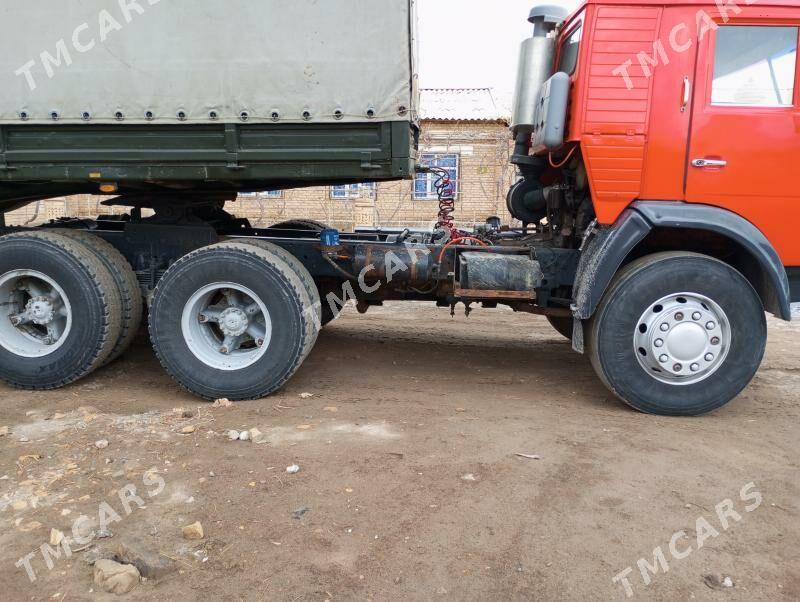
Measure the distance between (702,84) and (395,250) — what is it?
2.38 metres

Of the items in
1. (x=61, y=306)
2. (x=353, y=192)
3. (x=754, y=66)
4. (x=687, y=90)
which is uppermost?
(x=754, y=66)

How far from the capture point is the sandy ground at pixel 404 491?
8.08 ft

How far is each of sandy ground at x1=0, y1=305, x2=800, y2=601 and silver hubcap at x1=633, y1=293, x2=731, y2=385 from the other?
375 millimetres

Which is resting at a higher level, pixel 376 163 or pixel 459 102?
pixel 459 102

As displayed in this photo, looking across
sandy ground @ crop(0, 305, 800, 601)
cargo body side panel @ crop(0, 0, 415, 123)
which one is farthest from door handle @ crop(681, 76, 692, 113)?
sandy ground @ crop(0, 305, 800, 601)

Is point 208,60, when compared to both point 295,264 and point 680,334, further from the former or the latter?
point 680,334

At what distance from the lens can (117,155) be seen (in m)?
4.48

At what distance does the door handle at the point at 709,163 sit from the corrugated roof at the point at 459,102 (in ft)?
58.4

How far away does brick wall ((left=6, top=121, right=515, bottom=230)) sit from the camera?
1819cm

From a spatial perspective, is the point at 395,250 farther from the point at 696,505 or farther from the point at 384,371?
the point at 696,505

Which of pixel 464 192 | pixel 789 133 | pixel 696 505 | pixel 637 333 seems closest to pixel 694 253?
pixel 637 333

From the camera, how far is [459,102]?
2280cm

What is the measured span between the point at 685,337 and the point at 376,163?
8.01 ft

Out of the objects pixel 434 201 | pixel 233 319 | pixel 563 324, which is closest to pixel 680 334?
pixel 563 324
